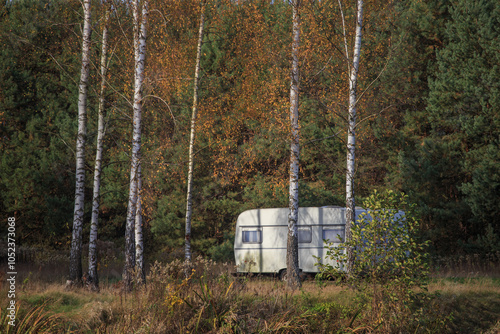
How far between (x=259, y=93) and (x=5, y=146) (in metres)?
12.3

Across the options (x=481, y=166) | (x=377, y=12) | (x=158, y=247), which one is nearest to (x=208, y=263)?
(x=481, y=166)

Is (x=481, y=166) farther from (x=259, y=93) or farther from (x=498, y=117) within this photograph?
(x=259, y=93)

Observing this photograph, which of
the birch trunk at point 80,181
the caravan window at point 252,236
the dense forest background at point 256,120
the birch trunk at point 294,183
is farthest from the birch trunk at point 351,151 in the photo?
the birch trunk at point 80,181

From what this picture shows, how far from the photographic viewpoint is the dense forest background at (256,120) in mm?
15555

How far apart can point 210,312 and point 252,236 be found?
773 cm

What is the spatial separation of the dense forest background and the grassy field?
20.3ft

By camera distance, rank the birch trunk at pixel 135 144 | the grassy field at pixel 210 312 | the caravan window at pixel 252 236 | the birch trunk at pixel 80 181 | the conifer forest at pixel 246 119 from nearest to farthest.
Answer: the grassy field at pixel 210 312, the birch trunk at pixel 135 144, the birch trunk at pixel 80 181, the caravan window at pixel 252 236, the conifer forest at pixel 246 119

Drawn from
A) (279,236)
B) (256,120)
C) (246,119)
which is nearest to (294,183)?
(279,236)

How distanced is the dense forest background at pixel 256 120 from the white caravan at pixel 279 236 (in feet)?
4.19

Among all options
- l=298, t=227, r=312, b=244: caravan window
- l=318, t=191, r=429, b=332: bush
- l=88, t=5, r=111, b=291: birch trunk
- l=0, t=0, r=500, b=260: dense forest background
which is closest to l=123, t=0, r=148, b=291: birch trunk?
l=88, t=5, r=111, b=291: birch trunk

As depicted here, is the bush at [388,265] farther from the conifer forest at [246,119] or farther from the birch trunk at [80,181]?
the birch trunk at [80,181]

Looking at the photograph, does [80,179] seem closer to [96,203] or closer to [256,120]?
[96,203]

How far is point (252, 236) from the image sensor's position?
14898 mm

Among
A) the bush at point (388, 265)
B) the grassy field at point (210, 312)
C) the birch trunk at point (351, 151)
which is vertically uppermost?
the birch trunk at point (351, 151)
